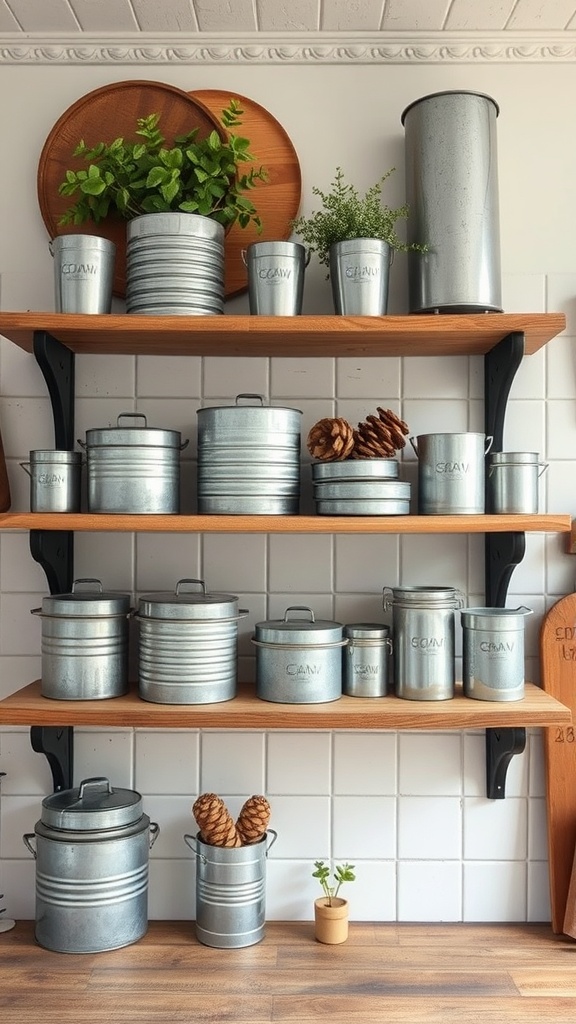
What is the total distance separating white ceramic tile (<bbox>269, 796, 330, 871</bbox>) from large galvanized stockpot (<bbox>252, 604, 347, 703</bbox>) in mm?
266

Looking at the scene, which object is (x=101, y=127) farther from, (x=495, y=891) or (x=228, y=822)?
(x=495, y=891)

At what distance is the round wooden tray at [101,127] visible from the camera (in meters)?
1.52

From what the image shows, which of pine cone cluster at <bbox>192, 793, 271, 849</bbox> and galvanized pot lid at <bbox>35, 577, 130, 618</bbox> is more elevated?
galvanized pot lid at <bbox>35, 577, 130, 618</bbox>

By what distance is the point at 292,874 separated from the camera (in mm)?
1541

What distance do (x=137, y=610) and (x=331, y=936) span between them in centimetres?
62

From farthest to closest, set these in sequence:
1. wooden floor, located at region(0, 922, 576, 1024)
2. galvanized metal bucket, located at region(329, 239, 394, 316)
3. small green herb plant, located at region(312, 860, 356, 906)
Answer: small green herb plant, located at region(312, 860, 356, 906)
galvanized metal bucket, located at region(329, 239, 394, 316)
wooden floor, located at region(0, 922, 576, 1024)

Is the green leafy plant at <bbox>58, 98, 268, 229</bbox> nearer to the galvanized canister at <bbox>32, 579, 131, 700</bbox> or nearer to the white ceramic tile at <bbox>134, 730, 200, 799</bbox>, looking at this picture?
the galvanized canister at <bbox>32, 579, 131, 700</bbox>

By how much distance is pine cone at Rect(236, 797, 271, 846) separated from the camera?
4.69 feet

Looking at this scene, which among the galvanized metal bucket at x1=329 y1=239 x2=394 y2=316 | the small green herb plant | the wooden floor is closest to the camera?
the wooden floor

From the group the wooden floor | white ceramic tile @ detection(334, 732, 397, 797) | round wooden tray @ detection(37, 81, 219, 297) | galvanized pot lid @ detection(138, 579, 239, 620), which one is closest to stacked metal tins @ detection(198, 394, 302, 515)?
galvanized pot lid @ detection(138, 579, 239, 620)

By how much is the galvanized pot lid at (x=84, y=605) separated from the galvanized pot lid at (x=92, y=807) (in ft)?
0.91

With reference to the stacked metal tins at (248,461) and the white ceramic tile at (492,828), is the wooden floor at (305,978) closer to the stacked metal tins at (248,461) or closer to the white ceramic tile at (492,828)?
the white ceramic tile at (492,828)

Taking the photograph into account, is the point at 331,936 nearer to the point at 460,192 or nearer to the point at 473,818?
the point at 473,818

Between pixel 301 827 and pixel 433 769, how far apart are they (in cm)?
25
